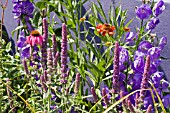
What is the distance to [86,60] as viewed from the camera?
290 cm

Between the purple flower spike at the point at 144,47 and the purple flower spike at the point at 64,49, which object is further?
the purple flower spike at the point at 144,47

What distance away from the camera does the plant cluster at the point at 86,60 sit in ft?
7.14

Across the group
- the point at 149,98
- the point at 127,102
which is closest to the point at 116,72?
the point at 127,102

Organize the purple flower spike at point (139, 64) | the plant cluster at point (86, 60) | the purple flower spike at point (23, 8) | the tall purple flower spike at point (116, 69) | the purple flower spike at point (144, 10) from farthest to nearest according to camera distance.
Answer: the purple flower spike at point (23, 8) < the purple flower spike at point (144, 10) < the purple flower spike at point (139, 64) < the plant cluster at point (86, 60) < the tall purple flower spike at point (116, 69)

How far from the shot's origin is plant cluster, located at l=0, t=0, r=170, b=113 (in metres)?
2.18

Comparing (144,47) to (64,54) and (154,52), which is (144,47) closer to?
(154,52)

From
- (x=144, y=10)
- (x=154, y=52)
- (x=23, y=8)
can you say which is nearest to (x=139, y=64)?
(x=154, y=52)

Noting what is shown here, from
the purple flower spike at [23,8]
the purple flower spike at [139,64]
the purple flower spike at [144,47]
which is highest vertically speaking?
the purple flower spike at [23,8]

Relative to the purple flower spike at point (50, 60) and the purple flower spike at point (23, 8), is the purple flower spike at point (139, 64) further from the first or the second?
the purple flower spike at point (23, 8)

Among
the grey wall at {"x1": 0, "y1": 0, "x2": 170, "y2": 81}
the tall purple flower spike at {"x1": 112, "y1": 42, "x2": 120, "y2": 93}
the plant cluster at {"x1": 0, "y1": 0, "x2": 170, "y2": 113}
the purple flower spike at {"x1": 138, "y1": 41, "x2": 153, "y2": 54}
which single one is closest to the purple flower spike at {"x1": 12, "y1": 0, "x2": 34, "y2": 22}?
the plant cluster at {"x1": 0, "y1": 0, "x2": 170, "y2": 113}

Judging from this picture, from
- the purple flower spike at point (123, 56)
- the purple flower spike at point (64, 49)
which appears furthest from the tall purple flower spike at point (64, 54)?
the purple flower spike at point (123, 56)

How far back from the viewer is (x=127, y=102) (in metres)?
1.73

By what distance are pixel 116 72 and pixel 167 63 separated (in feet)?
4.38

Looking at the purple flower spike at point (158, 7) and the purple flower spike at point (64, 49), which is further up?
the purple flower spike at point (158, 7)
